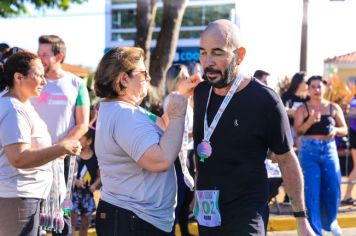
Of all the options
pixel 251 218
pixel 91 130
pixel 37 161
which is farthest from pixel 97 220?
pixel 91 130

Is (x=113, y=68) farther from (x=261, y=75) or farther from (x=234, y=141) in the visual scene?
(x=261, y=75)

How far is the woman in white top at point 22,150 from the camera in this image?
3.69 meters

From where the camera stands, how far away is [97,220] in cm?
337

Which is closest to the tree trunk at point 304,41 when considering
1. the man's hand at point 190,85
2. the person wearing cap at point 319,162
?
the person wearing cap at point 319,162

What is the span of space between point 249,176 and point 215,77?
0.56 m

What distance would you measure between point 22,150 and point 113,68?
0.83 m

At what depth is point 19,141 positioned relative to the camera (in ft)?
12.0

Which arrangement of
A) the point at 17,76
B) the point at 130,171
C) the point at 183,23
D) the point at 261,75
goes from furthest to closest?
the point at 183,23
the point at 261,75
the point at 17,76
the point at 130,171

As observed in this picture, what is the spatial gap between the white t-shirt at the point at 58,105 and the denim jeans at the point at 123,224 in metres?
1.94

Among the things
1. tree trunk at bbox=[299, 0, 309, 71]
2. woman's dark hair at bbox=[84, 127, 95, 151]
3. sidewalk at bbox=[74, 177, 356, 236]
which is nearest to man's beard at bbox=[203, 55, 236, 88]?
woman's dark hair at bbox=[84, 127, 95, 151]

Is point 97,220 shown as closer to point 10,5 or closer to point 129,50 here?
point 129,50

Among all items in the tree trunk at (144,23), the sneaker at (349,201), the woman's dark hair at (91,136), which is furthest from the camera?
the tree trunk at (144,23)

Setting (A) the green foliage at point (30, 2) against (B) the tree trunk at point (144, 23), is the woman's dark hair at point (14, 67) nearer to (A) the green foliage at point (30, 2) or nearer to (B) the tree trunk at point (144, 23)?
(B) the tree trunk at point (144, 23)

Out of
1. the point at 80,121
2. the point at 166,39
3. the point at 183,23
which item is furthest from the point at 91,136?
the point at 183,23
